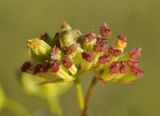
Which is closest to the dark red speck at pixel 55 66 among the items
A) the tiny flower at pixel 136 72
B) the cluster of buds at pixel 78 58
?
the cluster of buds at pixel 78 58

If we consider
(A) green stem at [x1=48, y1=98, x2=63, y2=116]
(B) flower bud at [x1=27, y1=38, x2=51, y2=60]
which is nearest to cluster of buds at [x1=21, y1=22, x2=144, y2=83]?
(B) flower bud at [x1=27, y1=38, x2=51, y2=60]

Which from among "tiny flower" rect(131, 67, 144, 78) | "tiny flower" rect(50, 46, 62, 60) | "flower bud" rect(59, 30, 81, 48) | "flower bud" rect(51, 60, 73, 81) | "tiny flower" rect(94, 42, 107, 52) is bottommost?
"tiny flower" rect(131, 67, 144, 78)

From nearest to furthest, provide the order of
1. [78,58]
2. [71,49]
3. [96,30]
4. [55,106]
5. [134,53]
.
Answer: [71,49], [78,58], [134,53], [55,106], [96,30]

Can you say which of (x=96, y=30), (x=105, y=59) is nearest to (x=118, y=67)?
(x=105, y=59)

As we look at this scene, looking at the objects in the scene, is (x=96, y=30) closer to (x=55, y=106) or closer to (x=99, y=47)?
(x=55, y=106)

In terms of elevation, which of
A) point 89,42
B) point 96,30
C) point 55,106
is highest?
point 89,42

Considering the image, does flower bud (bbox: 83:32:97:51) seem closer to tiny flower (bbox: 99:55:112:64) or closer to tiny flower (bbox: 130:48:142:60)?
tiny flower (bbox: 99:55:112:64)
